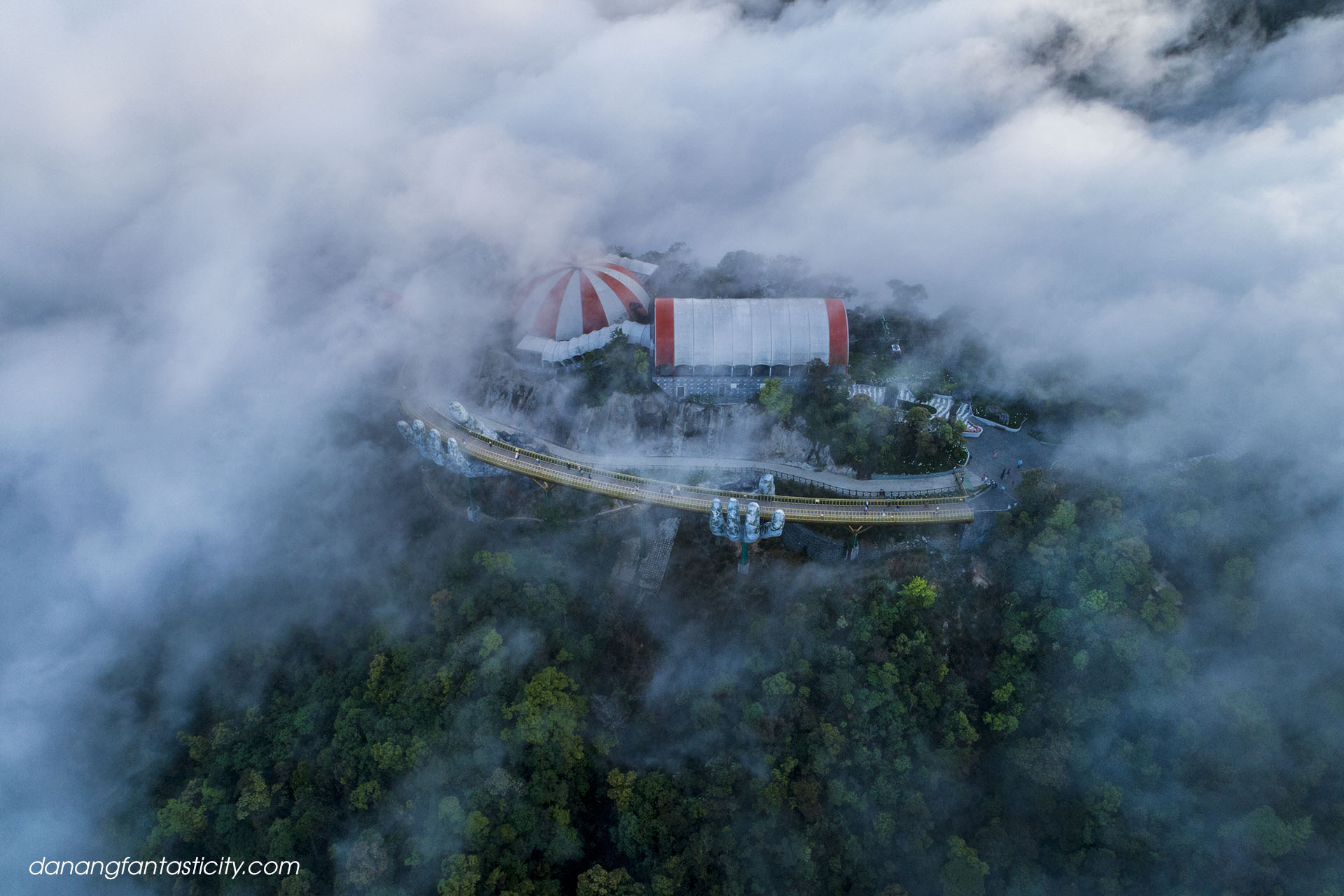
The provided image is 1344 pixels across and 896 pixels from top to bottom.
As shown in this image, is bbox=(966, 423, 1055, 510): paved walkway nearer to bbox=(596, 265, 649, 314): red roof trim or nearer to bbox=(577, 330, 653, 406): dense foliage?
bbox=(577, 330, 653, 406): dense foliage

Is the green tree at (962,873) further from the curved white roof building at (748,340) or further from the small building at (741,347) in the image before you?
the curved white roof building at (748,340)

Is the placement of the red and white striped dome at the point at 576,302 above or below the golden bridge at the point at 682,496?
above

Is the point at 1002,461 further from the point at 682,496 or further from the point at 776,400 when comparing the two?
the point at 682,496

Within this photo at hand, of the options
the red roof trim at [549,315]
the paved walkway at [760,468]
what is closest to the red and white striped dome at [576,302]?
the red roof trim at [549,315]

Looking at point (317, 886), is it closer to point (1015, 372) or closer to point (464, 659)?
point (464, 659)

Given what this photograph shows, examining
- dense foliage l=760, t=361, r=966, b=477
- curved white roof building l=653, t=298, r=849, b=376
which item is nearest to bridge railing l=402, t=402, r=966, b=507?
dense foliage l=760, t=361, r=966, b=477

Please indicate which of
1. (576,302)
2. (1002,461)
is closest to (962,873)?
(1002,461)
